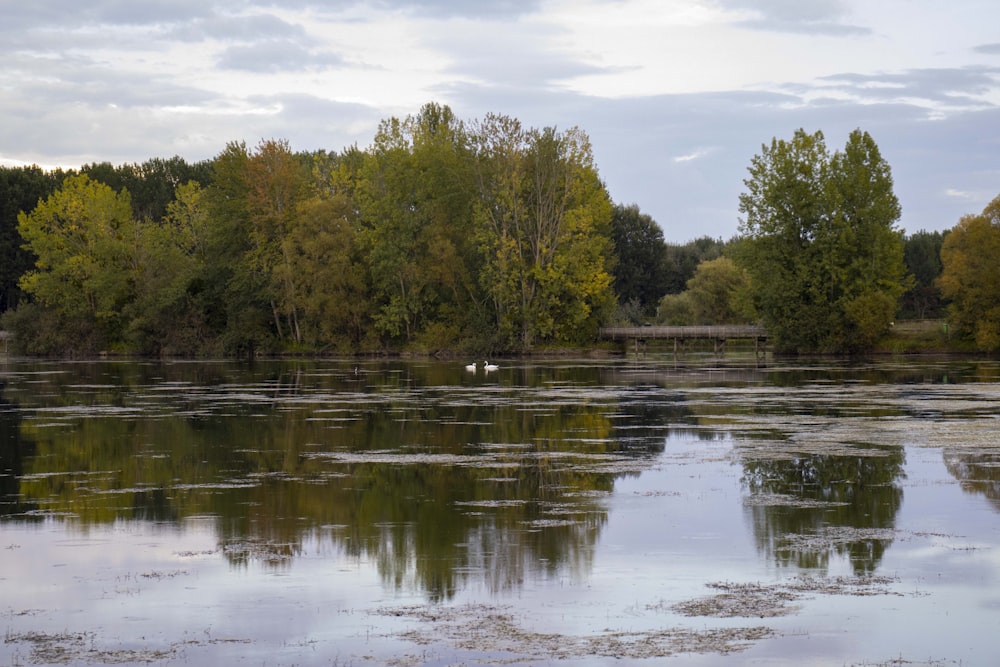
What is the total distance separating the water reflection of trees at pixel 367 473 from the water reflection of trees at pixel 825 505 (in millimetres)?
2416

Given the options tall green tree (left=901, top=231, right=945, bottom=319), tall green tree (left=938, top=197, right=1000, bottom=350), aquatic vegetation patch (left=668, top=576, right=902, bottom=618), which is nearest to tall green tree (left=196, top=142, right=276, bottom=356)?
tall green tree (left=938, top=197, right=1000, bottom=350)

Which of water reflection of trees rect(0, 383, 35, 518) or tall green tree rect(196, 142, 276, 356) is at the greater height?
tall green tree rect(196, 142, 276, 356)

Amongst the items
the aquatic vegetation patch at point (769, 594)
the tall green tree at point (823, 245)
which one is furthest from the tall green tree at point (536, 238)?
the aquatic vegetation patch at point (769, 594)

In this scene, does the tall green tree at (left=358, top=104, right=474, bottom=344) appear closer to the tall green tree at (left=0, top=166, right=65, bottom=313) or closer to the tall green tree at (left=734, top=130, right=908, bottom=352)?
the tall green tree at (left=734, top=130, right=908, bottom=352)

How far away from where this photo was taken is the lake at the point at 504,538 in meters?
10.8

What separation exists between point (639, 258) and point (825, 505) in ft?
363

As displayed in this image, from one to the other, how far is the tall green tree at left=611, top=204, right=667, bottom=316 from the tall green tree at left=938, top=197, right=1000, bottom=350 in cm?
4779

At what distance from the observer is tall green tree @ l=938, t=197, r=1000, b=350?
75625mm

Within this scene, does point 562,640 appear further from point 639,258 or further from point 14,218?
point 639,258

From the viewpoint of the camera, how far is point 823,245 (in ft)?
263

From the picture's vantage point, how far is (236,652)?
34.4 feet

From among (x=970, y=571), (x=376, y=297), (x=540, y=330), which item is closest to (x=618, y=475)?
(x=970, y=571)

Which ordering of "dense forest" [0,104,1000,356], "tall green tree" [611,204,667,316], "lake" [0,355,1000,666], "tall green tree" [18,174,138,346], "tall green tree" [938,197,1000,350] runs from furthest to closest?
"tall green tree" [611,204,667,316] < "tall green tree" [18,174,138,346] < "dense forest" [0,104,1000,356] < "tall green tree" [938,197,1000,350] < "lake" [0,355,1000,666]

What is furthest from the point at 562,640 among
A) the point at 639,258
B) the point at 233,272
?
the point at 639,258
